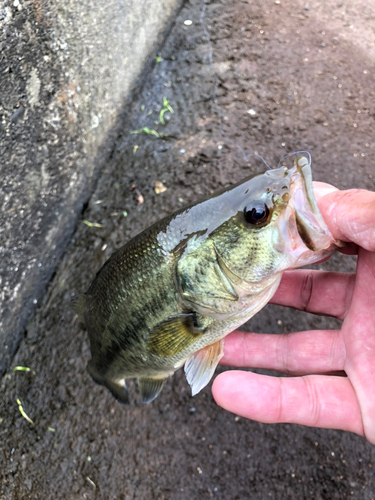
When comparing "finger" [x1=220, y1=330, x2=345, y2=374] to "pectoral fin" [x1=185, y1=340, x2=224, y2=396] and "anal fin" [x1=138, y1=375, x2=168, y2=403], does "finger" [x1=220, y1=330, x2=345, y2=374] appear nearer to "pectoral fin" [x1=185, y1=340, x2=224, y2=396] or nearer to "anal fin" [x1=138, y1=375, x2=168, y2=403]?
"pectoral fin" [x1=185, y1=340, x2=224, y2=396]

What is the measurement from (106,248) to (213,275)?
1.95 metres

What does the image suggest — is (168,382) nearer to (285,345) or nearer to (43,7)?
(285,345)

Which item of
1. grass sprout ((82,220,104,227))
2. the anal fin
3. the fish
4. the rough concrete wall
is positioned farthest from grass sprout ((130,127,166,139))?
the anal fin

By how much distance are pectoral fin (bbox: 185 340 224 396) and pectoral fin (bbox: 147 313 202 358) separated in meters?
0.19

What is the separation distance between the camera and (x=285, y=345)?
2.13 m

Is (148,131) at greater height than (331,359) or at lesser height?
greater

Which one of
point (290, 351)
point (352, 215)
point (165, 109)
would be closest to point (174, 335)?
point (290, 351)

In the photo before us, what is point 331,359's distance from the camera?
6.63 feet

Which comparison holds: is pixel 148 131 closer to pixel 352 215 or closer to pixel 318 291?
pixel 318 291

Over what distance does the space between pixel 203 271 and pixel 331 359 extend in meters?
0.92

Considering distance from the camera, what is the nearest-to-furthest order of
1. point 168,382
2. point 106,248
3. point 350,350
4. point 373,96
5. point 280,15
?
point 350,350 < point 168,382 < point 106,248 < point 373,96 < point 280,15

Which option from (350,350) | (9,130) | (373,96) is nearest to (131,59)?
(9,130)

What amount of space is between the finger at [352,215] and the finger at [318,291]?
0.49 m

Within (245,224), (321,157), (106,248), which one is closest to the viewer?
(245,224)
